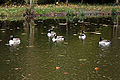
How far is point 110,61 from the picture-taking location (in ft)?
40.0

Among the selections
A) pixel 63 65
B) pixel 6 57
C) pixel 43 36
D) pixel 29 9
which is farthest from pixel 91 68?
pixel 29 9

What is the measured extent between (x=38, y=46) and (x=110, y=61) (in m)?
4.16


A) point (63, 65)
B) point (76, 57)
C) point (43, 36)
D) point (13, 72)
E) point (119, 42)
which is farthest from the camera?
point (43, 36)

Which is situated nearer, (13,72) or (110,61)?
(13,72)

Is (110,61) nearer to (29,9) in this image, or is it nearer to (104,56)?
(104,56)

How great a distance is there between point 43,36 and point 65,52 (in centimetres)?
472

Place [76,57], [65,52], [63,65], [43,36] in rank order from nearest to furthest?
[63,65]
[76,57]
[65,52]
[43,36]

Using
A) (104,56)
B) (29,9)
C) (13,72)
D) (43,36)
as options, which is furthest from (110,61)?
(29,9)

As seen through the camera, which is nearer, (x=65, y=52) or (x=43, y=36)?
(x=65, y=52)

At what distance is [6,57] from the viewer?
13.0 meters

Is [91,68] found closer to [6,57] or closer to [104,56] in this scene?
[104,56]

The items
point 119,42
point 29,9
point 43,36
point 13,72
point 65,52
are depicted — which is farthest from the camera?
point 29,9

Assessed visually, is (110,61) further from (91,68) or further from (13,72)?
(13,72)

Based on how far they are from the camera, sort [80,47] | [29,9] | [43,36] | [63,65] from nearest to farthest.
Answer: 1. [63,65]
2. [80,47]
3. [43,36]
4. [29,9]
